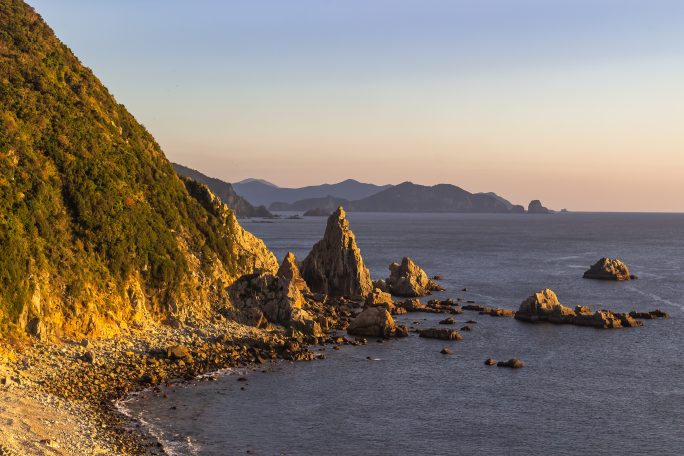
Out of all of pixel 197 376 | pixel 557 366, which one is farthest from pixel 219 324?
pixel 557 366

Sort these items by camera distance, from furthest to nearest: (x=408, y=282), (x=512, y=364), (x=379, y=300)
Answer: (x=408, y=282), (x=379, y=300), (x=512, y=364)

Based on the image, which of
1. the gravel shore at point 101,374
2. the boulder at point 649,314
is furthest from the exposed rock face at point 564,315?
the gravel shore at point 101,374

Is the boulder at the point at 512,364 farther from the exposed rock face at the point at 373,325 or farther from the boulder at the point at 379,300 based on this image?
the boulder at the point at 379,300

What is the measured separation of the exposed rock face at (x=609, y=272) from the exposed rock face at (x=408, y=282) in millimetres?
47233

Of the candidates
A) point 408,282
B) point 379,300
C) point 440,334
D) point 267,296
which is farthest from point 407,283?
point 267,296

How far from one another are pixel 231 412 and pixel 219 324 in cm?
2341

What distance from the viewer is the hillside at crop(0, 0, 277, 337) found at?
6544 centimetres

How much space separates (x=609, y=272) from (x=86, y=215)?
117m

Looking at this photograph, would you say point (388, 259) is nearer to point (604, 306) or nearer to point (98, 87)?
point (604, 306)

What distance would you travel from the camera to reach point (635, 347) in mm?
83500

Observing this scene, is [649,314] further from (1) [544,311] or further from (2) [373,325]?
(2) [373,325]

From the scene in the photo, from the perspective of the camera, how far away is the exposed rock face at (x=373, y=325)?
86.2 metres

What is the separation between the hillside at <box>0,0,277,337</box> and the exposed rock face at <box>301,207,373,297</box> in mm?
16316

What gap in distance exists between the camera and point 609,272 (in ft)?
497
